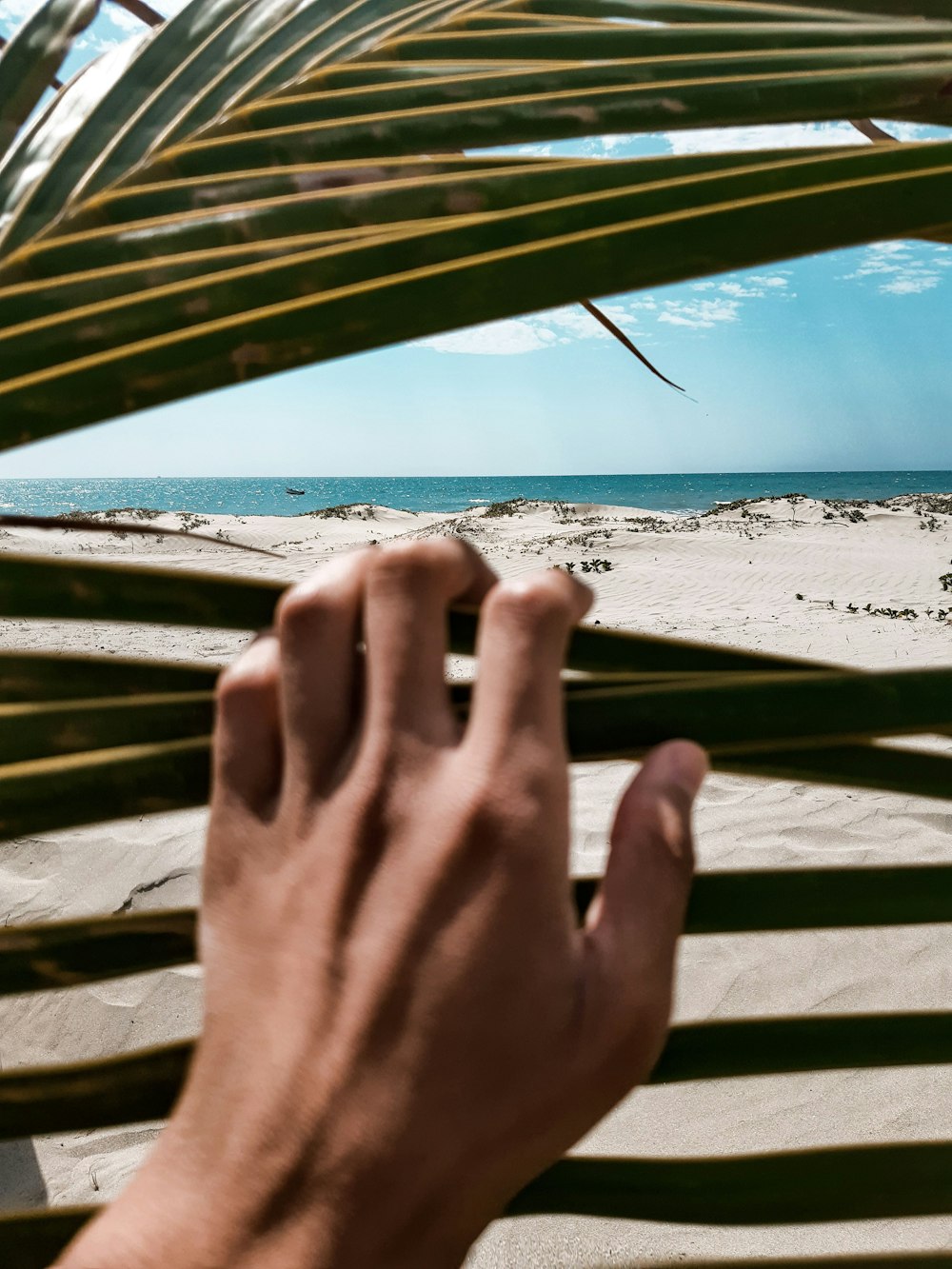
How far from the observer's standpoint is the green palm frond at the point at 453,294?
1.35 feet

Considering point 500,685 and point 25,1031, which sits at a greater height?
point 500,685

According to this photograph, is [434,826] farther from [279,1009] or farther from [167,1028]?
[167,1028]

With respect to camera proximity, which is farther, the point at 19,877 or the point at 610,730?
the point at 19,877

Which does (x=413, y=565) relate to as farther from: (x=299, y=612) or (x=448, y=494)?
(x=448, y=494)

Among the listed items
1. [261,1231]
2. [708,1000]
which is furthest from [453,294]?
[708,1000]

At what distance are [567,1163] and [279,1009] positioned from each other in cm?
23

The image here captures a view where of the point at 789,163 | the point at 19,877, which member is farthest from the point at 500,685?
the point at 19,877

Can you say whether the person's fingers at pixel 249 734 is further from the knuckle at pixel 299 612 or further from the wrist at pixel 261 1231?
the wrist at pixel 261 1231

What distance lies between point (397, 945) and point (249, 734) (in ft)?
0.41

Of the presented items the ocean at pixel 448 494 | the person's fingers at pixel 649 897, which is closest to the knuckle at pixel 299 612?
the person's fingers at pixel 649 897

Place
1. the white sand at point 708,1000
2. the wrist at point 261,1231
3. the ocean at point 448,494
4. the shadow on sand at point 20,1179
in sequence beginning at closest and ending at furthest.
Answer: the wrist at point 261,1231, the white sand at point 708,1000, the shadow on sand at point 20,1179, the ocean at point 448,494

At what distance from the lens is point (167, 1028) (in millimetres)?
2623

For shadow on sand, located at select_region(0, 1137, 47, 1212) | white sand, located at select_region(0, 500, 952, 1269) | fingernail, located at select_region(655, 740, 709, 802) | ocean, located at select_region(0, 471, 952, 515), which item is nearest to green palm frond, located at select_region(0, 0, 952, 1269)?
fingernail, located at select_region(655, 740, 709, 802)

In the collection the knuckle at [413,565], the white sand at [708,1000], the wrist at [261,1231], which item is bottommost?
the white sand at [708,1000]
